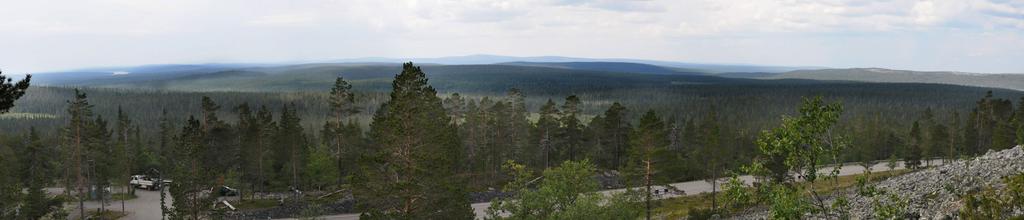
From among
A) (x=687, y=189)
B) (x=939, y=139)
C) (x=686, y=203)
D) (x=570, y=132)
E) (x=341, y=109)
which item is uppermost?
(x=341, y=109)

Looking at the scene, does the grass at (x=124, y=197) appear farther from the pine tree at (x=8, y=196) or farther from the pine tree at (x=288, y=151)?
the pine tree at (x=288, y=151)

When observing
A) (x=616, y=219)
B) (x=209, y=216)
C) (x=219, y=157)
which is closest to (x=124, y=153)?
(x=219, y=157)

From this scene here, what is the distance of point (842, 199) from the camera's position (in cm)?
1452

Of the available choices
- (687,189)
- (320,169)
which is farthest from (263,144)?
(687,189)

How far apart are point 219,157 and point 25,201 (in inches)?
878

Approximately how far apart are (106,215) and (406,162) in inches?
2413

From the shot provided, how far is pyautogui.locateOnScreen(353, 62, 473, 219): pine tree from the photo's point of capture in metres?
33.4

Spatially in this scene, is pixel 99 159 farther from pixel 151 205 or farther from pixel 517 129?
pixel 517 129

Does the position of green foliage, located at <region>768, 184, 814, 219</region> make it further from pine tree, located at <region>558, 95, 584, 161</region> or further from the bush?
pine tree, located at <region>558, 95, 584, 161</region>

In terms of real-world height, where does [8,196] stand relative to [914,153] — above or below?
above

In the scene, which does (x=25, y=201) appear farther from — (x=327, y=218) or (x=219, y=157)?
(x=327, y=218)

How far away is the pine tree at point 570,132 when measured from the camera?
99.8 m

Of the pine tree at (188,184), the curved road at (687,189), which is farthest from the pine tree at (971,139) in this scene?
the pine tree at (188,184)

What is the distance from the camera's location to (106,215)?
77312 mm
